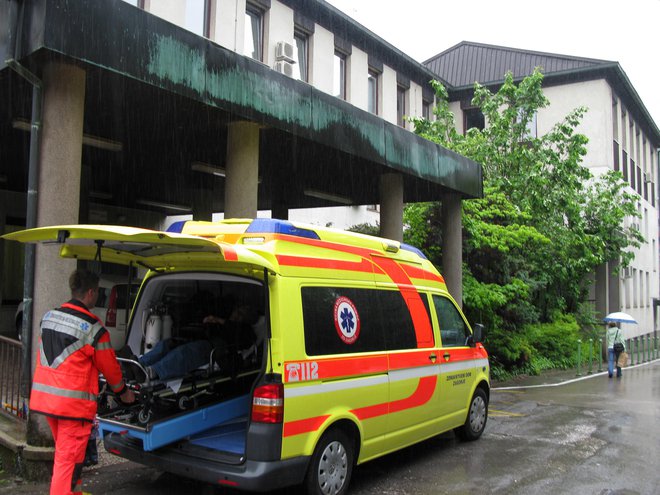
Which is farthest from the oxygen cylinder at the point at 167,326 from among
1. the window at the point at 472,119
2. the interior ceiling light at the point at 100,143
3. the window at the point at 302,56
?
the window at the point at 472,119

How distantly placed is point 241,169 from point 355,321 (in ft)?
10.6

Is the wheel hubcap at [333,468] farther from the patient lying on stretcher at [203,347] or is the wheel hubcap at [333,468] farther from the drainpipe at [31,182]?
the drainpipe at [31,182]

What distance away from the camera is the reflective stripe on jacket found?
162 inches

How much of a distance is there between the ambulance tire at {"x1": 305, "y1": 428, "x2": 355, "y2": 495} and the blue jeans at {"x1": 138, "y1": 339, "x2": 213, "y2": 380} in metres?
1.37

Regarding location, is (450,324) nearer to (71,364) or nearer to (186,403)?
(186,403)

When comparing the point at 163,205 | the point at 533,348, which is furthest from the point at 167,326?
the point at 533,348

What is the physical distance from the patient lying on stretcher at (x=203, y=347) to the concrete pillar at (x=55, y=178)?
1210 mm

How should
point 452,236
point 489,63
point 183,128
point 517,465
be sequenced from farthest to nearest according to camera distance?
point 489,63, point 452,236, point 183,128, point 517,465

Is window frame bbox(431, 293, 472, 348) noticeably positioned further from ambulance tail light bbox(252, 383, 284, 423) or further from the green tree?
the green tree

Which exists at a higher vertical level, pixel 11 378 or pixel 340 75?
pixel 340 75

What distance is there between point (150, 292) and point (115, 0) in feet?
9.50

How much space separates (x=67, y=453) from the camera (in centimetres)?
411

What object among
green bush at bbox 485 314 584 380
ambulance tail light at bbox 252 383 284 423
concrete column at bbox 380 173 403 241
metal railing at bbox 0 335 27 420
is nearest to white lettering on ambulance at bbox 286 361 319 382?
ambulance tail light at bbox 252 383 284 423

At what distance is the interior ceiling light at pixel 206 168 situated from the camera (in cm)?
1062
